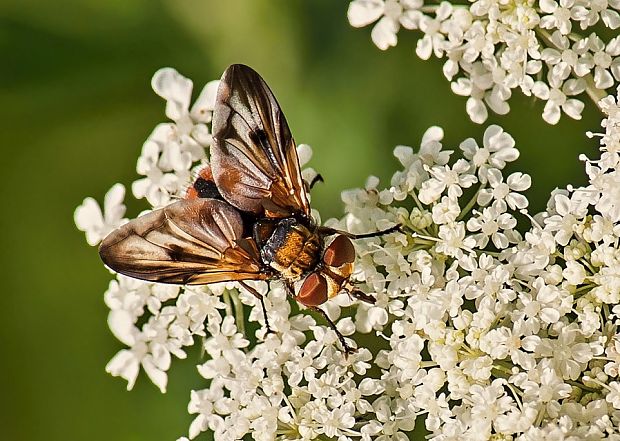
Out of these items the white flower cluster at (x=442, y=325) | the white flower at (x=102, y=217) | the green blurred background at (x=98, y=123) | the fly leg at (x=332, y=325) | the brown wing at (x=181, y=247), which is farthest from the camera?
the green blurred background at (x=98, y=123)

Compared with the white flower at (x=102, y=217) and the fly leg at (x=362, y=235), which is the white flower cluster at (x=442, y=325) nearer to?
the fly leg at (x=362, y=235)

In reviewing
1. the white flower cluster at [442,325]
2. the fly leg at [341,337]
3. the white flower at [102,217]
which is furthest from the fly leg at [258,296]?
the white flower at [102,217]

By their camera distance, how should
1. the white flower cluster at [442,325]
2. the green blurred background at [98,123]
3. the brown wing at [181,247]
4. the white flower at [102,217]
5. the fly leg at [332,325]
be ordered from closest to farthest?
the white flower cluster at [442,325] → the brown wing at [181,247] → the fly leg at [332,325] → the white flower at [102,217] → the green blurred background at [98,123]

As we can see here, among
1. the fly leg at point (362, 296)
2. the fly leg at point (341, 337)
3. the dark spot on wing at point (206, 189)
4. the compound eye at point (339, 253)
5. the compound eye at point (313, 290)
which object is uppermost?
the dark spot on wing at point (206, 189)

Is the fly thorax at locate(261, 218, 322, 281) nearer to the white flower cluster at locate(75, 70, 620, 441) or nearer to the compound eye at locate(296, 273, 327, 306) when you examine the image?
the compound eye at locate(296, 273, 327, 306)

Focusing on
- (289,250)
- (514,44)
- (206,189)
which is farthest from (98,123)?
(514,44)

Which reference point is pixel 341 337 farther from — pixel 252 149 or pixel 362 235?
pixel 252 149

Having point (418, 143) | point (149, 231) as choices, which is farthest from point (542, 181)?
point (149, 231)
